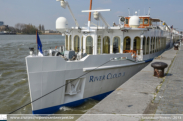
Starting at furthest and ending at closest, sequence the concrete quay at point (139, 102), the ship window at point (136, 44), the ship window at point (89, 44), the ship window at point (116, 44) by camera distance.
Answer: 1. the ship window at point (136, 44)
2. the ship window at point (116, 44)
3. the ship window at point (89, 44)
4. the concrete quay at point (139, 102)

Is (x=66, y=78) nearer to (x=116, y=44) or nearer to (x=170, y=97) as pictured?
(x=170, y=97)

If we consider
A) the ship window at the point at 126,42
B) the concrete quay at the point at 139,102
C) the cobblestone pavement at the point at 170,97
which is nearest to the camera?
the concrete quay at the point at 139,102

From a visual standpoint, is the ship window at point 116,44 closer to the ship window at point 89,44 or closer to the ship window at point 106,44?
the ship window at point 106,44

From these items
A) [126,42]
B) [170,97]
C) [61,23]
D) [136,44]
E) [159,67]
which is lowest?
[170,97]

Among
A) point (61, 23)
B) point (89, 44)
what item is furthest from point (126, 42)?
point (61, 23)

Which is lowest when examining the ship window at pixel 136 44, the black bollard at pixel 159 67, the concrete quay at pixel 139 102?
the concrete quay at pixel 139 102

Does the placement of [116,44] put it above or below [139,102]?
above

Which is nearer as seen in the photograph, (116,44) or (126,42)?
(116,44)

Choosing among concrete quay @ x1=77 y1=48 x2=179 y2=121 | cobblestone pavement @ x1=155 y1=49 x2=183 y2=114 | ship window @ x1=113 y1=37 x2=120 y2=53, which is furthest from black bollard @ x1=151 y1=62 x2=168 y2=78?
ship window @ x1=113 y1=37 x2=120 y2=53

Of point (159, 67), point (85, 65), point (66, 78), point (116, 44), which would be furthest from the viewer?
point (116, 44)

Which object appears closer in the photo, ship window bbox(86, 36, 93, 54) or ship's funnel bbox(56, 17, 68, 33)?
ship's funnel bbox(56, 17, 68, 33)

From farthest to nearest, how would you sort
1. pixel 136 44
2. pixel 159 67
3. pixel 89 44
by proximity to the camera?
1. pixel 136 44
2. pixel 89 44
3. pixel 159 67

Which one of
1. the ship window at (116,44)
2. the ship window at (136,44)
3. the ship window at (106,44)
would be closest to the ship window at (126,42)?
the ship window at (136,44)

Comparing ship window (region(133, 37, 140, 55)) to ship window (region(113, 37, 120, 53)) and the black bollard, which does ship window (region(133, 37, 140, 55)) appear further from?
the black bollard
